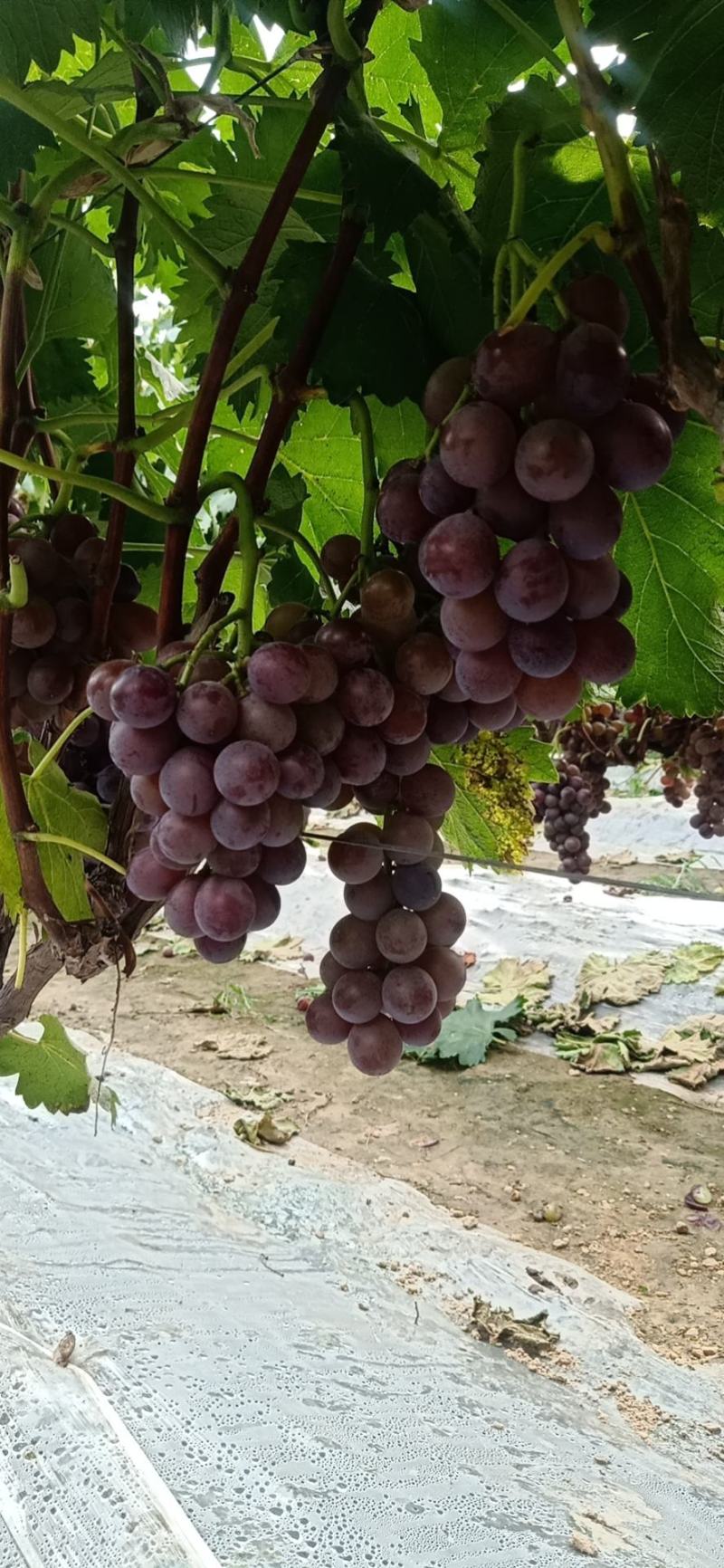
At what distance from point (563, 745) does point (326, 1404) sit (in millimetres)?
972

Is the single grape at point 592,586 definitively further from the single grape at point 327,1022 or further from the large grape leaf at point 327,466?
the large grape leaf at point 327,466

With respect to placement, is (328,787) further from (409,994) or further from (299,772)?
(409,994)

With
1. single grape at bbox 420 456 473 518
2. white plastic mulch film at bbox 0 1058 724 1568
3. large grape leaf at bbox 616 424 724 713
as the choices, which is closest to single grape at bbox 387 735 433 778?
single grape at bbox 420 456 473 518

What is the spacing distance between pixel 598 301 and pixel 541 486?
78 mm

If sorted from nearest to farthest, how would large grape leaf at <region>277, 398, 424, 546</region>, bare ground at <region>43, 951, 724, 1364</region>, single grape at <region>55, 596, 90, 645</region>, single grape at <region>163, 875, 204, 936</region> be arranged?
single grape at <region>163, 875, 204, 936</region>
single grape at <region>55, 596, 90, 645</region>
large grape leaf at <region>277, 398, 424, 546</region>
bare ground at <region>43, 951, 724, 1364</region>

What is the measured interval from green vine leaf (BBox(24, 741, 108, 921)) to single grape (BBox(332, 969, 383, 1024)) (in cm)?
14

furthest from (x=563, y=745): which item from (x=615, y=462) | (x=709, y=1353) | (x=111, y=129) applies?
(x=709, y=1353)

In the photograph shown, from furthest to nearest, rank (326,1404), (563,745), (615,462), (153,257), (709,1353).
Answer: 1. (709,1353)
2. (326,1404)
3. (563,745)
4. (153,257)
5. (615,462)

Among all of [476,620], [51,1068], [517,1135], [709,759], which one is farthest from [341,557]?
[517,1135]

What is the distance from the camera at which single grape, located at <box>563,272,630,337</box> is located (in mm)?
366

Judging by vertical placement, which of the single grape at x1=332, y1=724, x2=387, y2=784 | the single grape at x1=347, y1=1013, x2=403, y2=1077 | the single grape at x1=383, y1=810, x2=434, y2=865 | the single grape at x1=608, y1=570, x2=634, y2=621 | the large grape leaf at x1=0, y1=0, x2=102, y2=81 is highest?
the large grape leaf at x1=0, y1=0, x2=102, y2=81

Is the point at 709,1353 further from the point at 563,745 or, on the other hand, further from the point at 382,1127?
the point at 563,745

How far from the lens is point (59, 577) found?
1.80 ft

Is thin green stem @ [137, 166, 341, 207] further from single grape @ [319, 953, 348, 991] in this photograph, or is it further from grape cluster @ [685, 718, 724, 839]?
grape cluster @ [685, 718, 724, 839]
